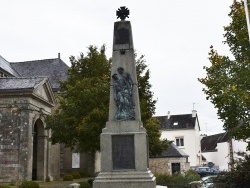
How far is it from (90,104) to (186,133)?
101 ft

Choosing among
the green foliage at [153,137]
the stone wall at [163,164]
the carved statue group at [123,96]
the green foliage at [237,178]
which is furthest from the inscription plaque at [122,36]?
the stone wall at [163,164]

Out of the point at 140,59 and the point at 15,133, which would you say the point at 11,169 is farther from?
the point at 140,59

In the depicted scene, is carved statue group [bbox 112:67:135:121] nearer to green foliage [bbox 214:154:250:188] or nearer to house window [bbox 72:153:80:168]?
green foliage [bbox 214:154:250:188]

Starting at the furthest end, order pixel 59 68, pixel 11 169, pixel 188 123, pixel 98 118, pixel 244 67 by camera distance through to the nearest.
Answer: pixel 188 123
pixel 59 68
pixel 11 169
pixel 98 118
pixel 244 67

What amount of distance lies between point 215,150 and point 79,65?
1420 inches

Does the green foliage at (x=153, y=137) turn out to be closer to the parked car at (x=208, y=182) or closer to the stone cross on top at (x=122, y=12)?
the parked car at (x=208, y=182)

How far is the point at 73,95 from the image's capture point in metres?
20.5

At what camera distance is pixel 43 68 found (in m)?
36.4

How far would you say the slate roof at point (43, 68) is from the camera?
35188mm

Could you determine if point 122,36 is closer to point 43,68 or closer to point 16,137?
point 16,137

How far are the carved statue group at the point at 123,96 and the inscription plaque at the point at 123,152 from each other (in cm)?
64

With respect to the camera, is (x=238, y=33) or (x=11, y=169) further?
(x=11, y=169)

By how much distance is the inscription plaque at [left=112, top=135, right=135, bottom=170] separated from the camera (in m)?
10.2

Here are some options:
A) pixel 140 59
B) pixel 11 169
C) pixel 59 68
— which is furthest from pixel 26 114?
pixel 59 68
